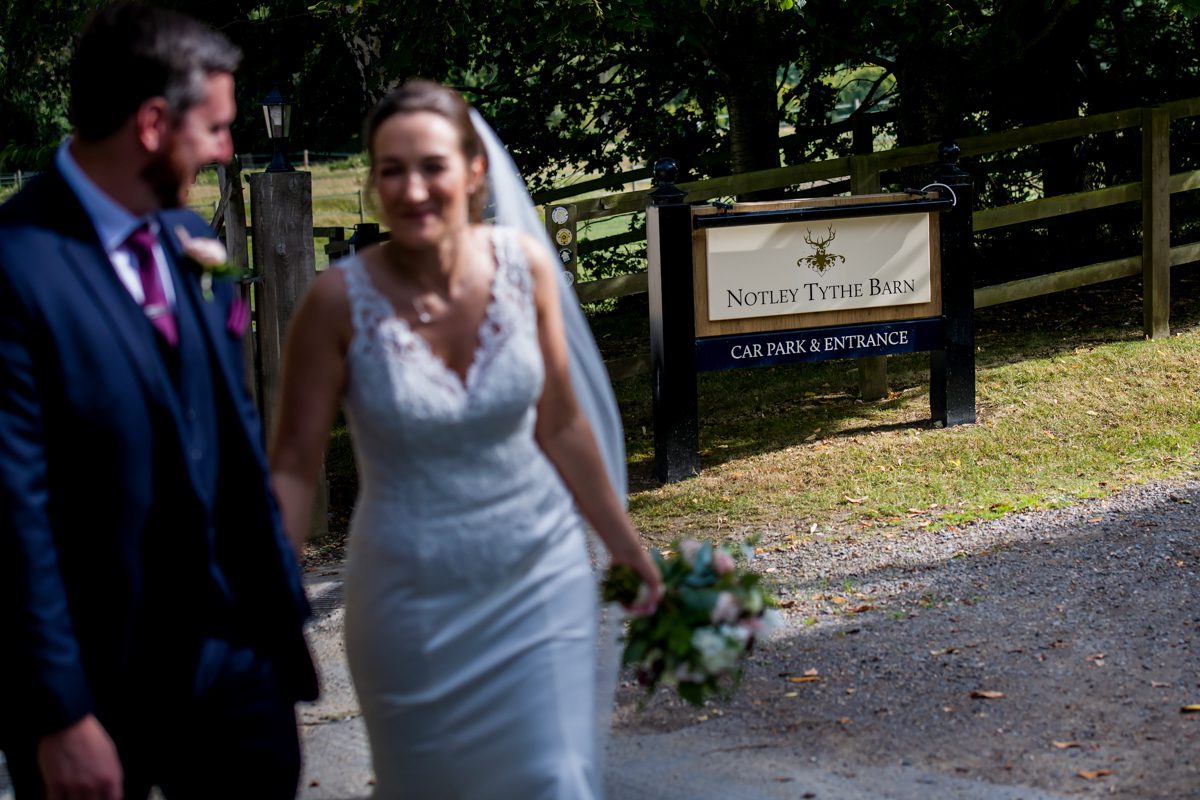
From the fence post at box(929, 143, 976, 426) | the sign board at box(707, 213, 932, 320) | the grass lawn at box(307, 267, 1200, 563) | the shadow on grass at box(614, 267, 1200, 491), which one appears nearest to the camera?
the grass lawn at box(307, 267, 1200, 563)

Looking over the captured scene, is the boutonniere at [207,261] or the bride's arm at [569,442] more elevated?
the boutonniere at [207,261]

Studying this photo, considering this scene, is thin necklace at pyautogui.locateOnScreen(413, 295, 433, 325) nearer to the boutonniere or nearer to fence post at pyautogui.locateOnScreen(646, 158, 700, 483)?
the boutonniere

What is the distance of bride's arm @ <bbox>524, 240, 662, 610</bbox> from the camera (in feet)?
10.3

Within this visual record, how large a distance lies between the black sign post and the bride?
5.36 metres

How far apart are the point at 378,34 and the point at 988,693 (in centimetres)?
858

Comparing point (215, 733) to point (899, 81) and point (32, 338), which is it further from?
point (899, 81)

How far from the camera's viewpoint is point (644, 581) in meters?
3.24

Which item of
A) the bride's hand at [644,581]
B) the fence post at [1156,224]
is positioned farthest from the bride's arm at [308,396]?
the fence post at [1156,224]

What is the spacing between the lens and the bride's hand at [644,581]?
3.21 m

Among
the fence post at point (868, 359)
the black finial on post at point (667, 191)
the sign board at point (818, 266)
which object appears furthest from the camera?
the fence post at point (868, 359)

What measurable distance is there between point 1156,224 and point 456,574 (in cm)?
975

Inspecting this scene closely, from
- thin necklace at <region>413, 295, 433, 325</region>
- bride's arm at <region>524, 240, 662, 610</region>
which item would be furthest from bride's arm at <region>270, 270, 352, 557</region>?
bride's arm at <region>524, 240, 662, 610</region>

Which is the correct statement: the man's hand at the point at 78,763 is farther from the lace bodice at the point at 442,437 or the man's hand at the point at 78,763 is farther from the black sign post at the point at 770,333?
the black sign post at the point at 770,333

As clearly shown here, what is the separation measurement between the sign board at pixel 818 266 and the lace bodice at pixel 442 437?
5648mm
